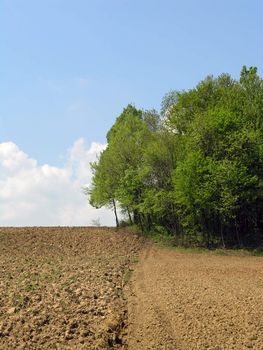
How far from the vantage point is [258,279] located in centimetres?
2045

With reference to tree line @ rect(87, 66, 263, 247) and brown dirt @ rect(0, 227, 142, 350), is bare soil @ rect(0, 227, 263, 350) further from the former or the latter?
tree line @ rect(87, 66, 263, 247)

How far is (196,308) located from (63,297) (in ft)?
16.2

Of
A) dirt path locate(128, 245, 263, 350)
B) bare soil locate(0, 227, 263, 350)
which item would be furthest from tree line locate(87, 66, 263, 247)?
dirt path locate(128, 245, 263, 350)

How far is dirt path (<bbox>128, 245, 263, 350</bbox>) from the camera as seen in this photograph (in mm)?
10992

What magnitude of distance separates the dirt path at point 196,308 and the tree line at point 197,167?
11226 millimetres

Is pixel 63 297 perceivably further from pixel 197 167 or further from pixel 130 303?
pixel 197 167

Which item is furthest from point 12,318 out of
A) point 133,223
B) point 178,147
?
point 133,223

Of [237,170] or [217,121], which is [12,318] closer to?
[237,170]

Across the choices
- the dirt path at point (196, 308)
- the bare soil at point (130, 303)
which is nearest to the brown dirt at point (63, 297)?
the bare soil at point (130, 303)

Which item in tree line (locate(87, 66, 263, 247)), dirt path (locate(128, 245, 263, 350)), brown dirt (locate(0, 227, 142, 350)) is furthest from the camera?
tree line (locate(87, 66, 263, 247))

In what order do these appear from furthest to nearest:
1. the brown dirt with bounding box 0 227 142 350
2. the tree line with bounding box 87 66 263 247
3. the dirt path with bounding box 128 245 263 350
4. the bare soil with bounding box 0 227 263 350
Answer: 1. the tree line with bounding box 87 66 263 247
2. the brown dirt with bounding box 0 227 142 350
3. the bare soil with bounding box 0 227 263 350
4. the dirt path with bounding box 128 245 263 350

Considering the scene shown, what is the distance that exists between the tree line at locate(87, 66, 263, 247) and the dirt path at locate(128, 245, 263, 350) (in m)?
A: 11.2

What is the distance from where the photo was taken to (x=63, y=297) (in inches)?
634

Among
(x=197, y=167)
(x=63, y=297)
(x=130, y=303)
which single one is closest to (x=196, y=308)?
(x=130, y=303)
